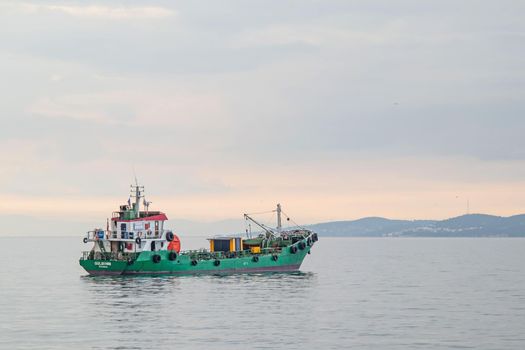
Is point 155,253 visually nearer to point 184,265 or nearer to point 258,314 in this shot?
point 184,265

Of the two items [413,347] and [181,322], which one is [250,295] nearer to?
[181,322]

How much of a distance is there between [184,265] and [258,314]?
1257 inches

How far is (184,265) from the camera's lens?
300ft

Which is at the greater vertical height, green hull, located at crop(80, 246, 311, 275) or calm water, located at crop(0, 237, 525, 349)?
green hull, located at crop(80, 246, 311, 275)

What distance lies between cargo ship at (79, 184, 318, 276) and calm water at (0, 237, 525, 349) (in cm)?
169

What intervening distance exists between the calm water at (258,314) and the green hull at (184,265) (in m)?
1.40

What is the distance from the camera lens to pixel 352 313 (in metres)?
62.8

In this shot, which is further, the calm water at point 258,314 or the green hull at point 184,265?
the green hull at point 184,265

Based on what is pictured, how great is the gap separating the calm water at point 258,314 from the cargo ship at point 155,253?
1.69 meters

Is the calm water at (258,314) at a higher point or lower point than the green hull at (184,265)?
lower

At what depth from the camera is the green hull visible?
292ft

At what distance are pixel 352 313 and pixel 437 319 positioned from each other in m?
6.48

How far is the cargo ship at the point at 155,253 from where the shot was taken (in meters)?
89.6

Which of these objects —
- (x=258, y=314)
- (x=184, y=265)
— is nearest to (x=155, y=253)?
(x=184, y=265)
